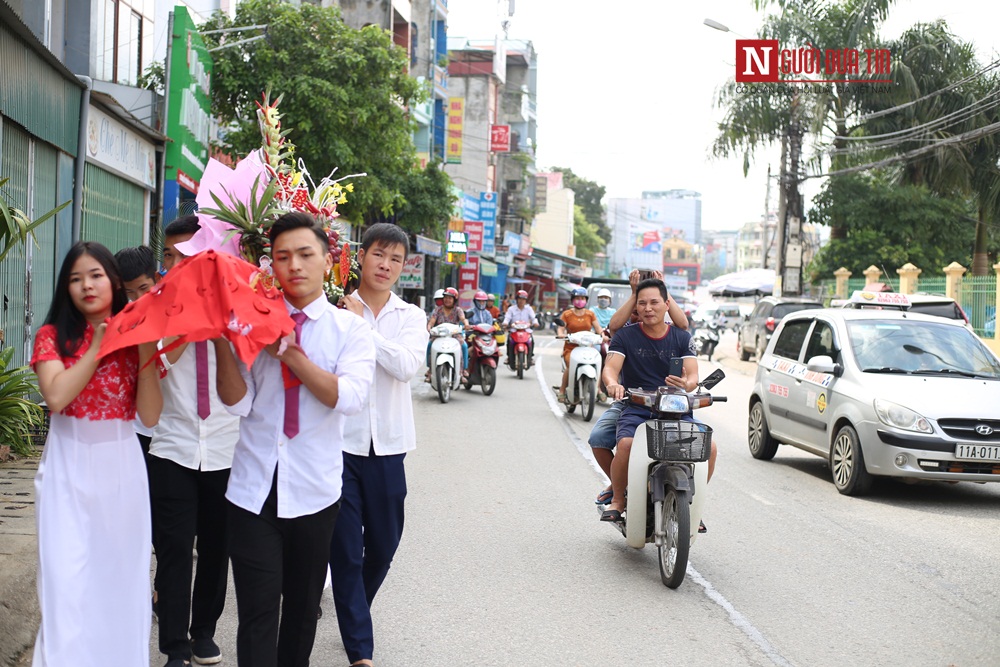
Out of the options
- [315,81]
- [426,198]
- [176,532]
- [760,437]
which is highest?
[315,81]

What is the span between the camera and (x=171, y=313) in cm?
344

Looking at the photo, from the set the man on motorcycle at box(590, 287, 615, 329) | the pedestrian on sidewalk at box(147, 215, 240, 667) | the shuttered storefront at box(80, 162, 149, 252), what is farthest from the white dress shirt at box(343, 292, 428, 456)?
the man on motorcycle at box(590, 287, 615, 329)

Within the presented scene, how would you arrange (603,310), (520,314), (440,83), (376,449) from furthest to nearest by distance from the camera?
(440,83) → (520,314) → (603,310) → (376,449)

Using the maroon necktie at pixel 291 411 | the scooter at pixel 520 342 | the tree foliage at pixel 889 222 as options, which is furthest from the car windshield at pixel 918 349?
the tree foliage at pixel 889 222

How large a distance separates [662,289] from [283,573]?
149 inches

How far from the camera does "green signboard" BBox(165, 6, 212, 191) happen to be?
17.5m

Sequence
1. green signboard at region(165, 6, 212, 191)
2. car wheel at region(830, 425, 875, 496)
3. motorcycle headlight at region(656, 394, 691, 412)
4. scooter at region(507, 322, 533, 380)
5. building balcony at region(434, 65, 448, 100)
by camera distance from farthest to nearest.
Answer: building balcony at region(434, 65, 448, 100) < scooter at region(507, 322, 533, 380) < green signboard at region(165, 6, 212, 191) < car wheel at region(830, 425, 875, 496) < motorcycle headlight at region(656, 394, 691, 412)

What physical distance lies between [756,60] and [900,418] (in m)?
22.2

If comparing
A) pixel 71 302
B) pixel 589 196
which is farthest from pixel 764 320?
pixel 589 196

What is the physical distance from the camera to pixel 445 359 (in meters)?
17.0

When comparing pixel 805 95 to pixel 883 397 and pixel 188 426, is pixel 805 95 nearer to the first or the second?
pixel 883 397

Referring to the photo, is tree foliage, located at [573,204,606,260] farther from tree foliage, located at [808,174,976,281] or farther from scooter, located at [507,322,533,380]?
scooter, located at [507,322,533,380]

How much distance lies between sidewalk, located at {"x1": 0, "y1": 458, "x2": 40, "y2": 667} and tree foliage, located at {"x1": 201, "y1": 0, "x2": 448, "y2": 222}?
1623 centimetres

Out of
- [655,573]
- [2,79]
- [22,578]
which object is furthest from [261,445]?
[2,79]
